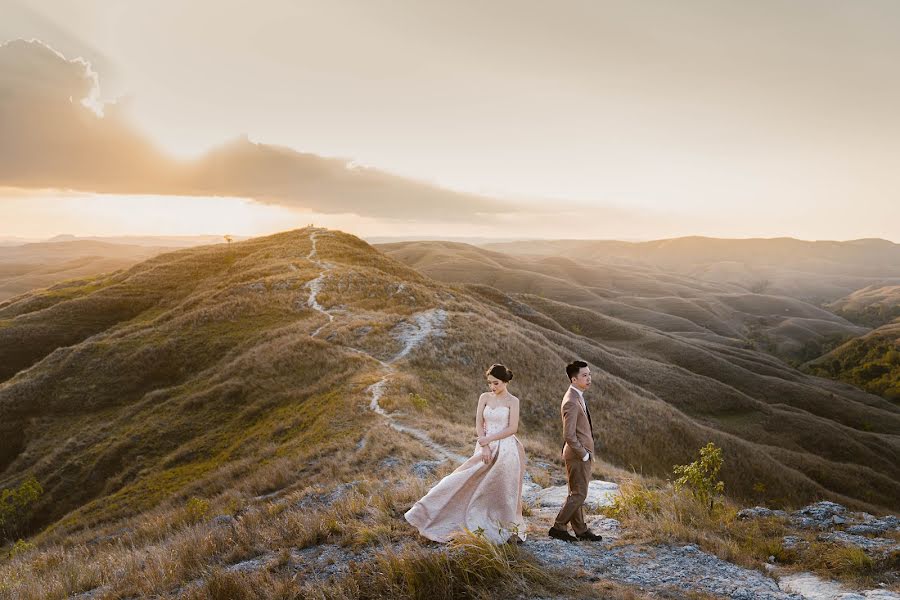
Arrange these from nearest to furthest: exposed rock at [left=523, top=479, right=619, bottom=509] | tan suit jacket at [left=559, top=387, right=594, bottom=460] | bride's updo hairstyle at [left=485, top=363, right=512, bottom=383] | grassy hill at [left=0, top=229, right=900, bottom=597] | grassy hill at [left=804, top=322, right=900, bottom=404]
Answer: bride's updo hairstyle at [left=485, top=363, right=512, bottom=383] → tan suit jacket at [left=559, top=387, right=594, bottom=460] → exposed rock at [left=523, top=479, right=619, bottom=509] → grassy hill at [left=0, top=229, right=900, bottom=597] → grassy hill at [left=804, top=322, right=900, bottom=404]

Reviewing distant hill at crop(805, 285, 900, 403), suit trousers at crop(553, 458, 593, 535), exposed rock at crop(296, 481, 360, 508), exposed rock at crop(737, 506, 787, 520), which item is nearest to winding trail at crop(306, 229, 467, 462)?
exposed rock at crop(296, 481, 360, 508)

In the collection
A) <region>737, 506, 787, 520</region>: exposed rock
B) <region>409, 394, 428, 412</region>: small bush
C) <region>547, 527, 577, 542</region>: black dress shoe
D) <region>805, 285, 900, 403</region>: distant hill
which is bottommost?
<region>805, 285, 900, 403</region>: distant hill

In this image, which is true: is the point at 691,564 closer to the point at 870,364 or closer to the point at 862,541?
the point at 862,541

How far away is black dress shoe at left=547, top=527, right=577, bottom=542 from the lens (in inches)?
325

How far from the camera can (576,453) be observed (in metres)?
8.18

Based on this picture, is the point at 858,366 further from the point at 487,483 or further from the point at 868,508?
the point at 487,483

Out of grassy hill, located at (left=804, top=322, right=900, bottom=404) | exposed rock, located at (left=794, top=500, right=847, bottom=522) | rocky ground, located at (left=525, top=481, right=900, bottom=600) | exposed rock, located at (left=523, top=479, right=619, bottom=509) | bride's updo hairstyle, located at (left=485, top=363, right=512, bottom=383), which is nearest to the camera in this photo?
rocky ground, located at (left=525, top=481, right=900, bottom=600)

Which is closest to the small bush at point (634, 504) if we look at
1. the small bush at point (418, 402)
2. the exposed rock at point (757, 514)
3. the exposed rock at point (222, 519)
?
the exposed rock at point (757, 514)

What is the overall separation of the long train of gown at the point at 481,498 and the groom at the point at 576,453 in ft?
3.29

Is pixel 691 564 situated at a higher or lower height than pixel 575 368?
lower

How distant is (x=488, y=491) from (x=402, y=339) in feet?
84.8

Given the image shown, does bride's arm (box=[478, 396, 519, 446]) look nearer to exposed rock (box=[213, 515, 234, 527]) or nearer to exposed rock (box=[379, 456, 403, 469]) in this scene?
exposed rock (box=[379, 456, 403, 469])

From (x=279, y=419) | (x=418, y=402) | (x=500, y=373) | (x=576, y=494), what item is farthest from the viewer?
(x=279, y=419)

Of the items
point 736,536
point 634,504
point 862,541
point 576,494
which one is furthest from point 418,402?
point 862,541
